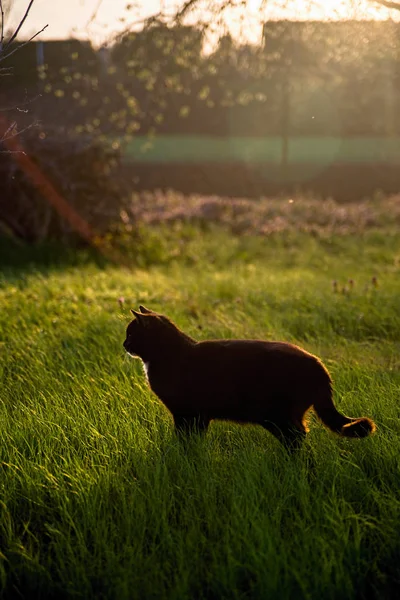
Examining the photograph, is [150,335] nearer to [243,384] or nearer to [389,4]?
[243,384]

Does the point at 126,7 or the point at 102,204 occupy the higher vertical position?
the point at 126,7

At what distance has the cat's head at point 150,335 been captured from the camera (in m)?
4.21

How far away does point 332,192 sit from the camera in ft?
97.6

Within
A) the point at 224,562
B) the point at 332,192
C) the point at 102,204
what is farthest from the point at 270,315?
the point at 332,192

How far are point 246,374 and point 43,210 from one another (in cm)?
1033

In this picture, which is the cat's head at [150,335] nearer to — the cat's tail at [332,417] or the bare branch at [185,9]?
the cat's tail at [332,417]

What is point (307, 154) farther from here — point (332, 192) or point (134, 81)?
point (134, 81)

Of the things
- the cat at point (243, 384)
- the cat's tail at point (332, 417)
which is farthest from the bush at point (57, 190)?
the cat's tail at point (332, 417)

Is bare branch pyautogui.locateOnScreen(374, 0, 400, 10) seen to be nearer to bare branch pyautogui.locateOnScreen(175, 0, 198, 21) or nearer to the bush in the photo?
bare branch pyautogui.locateOnScreen(175, 0, 198, 21)

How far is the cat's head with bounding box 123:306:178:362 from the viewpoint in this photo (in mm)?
4215

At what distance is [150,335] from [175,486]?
106cm

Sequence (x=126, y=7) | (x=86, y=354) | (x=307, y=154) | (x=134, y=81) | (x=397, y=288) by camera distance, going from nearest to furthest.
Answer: (x=86, y=354) → (x=126, y=7) → (x=397, y=288) → (x=134, y=81) → (x=307, y=154)

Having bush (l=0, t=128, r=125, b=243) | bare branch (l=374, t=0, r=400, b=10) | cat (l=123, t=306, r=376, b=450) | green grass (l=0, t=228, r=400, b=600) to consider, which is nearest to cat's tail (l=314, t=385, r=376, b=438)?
cat (l=123, t=306, r=376, b=450)

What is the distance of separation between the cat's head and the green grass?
489mm
